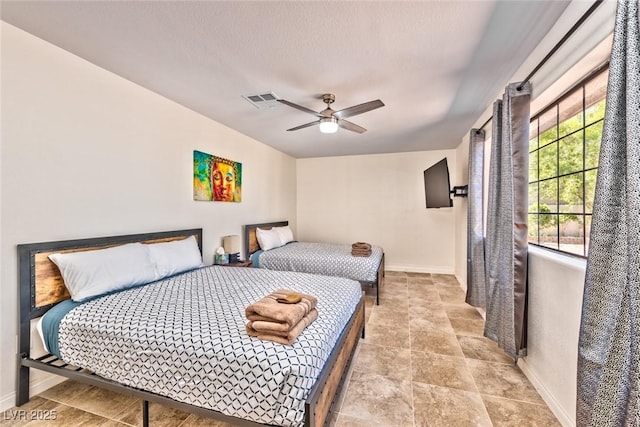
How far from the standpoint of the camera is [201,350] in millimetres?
1419

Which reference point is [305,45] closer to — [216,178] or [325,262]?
[216,178]

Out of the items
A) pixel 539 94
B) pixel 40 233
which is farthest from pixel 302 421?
pixel 539 94

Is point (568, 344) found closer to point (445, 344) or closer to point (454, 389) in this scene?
point (454, 389)

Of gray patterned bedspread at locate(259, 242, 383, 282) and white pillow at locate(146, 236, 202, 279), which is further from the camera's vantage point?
gray patterned bedspread at locate(259, 242, 383, 282)

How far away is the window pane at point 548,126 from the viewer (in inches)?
85.4

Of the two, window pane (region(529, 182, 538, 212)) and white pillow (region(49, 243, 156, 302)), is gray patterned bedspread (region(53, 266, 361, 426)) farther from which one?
window pane (region(529, 182, 538, 212))

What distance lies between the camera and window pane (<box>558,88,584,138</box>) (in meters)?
1.88

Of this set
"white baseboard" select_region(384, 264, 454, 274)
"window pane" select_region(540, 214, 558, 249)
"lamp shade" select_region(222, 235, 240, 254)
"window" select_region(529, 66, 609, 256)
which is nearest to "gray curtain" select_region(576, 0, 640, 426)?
"window" select_region(529, 66, 609, 256)

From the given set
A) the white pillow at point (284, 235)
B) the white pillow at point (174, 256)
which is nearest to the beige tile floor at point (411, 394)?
the white pillow at point (174, 256)

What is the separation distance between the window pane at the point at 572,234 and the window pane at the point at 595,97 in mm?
672

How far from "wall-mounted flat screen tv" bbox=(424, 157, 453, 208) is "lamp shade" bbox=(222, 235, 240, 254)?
3279 millimetres

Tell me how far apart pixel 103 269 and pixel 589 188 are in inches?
143

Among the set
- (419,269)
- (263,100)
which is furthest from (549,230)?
(419,269)

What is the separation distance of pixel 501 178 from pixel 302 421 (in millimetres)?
2366
